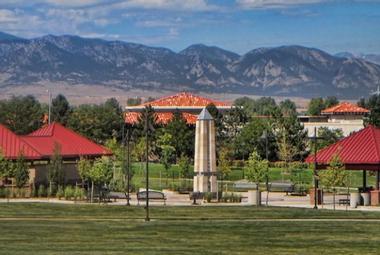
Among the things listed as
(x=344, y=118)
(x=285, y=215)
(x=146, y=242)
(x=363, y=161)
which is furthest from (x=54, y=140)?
(x=344, y=118)

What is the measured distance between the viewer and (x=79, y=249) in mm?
31969

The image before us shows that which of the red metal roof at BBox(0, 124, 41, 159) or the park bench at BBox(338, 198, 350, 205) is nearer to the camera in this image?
the park bench at BBox(338, 198, 350, 205)

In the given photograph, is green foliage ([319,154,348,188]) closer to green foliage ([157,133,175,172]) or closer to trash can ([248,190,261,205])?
trash can ([248,190,261,205])

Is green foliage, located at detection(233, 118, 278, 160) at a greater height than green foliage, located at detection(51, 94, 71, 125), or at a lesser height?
lesser

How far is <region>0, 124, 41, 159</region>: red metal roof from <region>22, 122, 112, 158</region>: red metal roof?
60 centimetres

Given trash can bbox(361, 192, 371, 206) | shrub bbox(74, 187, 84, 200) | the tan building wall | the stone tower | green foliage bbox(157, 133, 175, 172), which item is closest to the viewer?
trash can bbox(361, 192, 371, 206)

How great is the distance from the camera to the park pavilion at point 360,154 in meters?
58.6

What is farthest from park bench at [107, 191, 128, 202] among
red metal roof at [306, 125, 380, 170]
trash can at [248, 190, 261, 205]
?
red metal roof at [306, 125, 380, 170]

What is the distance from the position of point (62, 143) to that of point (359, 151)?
23826 millimetres

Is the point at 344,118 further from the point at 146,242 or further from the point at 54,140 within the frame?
the point at 146,242

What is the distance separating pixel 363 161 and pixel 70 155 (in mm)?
22890

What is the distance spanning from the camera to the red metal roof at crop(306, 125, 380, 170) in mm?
59031

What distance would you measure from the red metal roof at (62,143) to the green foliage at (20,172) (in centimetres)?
404

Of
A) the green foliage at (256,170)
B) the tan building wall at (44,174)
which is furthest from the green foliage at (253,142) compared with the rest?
the green foliage at (256,170)
